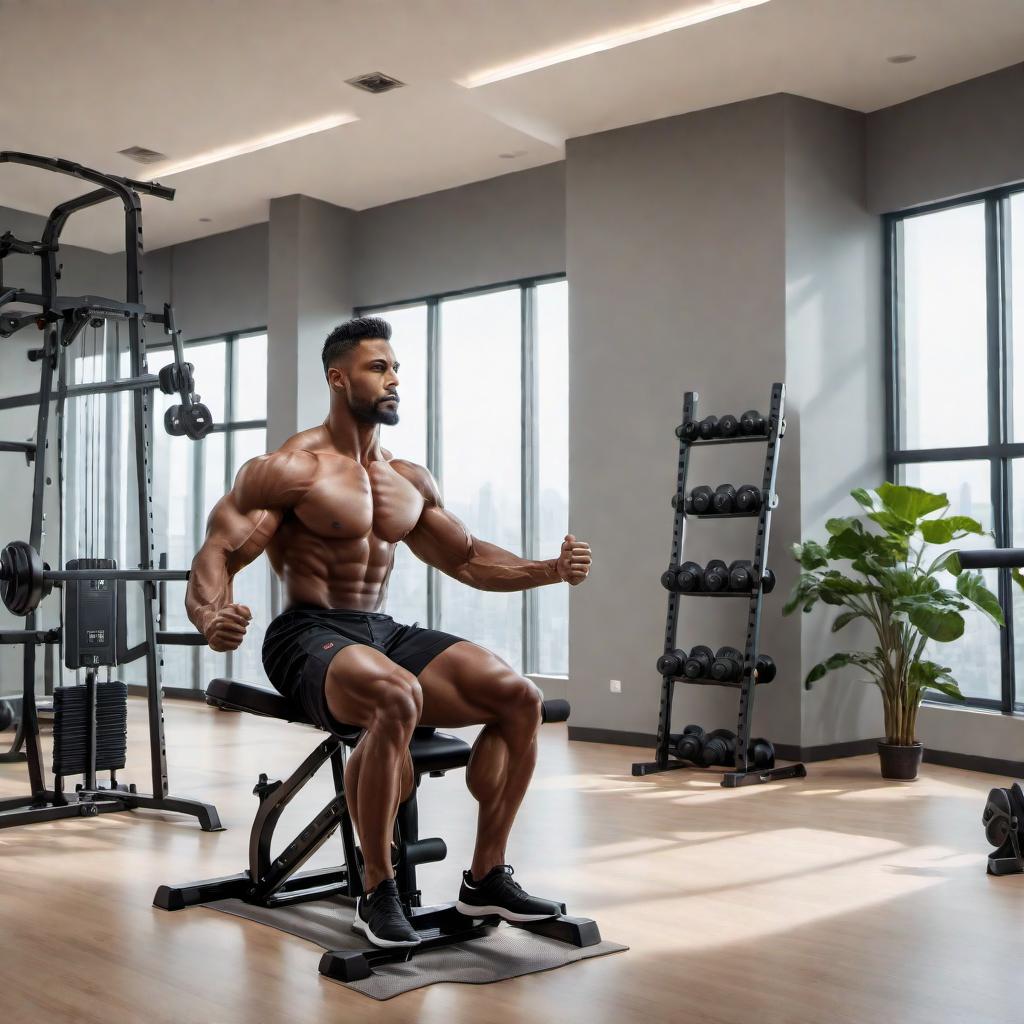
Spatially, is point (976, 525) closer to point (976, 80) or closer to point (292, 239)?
point (976, 80)

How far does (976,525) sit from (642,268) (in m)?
2.17

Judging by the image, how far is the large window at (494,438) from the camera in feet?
24.3

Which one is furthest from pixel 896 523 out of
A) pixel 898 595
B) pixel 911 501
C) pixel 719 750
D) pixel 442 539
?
pixel 442 539

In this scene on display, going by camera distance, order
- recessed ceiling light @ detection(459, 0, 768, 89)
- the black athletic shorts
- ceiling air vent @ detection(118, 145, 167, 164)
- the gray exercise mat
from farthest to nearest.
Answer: ceiling air vent @ detection(118, 145, 167, 164)
recessed ceiling light @ detection(459, 0, 768, 89)
the black athletic shorts
the gray exercise mat

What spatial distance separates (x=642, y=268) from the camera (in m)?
6.40

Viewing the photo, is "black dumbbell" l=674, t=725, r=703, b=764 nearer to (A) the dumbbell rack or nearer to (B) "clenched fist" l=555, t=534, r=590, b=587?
(A) the dumbbell rack

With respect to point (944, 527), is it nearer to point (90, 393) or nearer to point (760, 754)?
point (760, 754)

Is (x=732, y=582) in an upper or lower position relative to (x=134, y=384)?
lower

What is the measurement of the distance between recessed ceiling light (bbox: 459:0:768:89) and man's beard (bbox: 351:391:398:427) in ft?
9.51

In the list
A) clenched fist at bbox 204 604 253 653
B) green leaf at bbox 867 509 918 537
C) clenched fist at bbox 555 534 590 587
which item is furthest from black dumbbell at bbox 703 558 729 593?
clenched fist at bbox 204 604 253 653

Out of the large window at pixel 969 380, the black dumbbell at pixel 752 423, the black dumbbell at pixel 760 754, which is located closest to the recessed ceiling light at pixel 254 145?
the black dumbbell at pixel 752 423

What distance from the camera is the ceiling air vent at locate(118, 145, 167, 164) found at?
7.07 m

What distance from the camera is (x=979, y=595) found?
525 centimetres

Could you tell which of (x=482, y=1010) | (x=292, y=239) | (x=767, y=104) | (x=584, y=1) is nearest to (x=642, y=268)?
(x=767, y=104)
